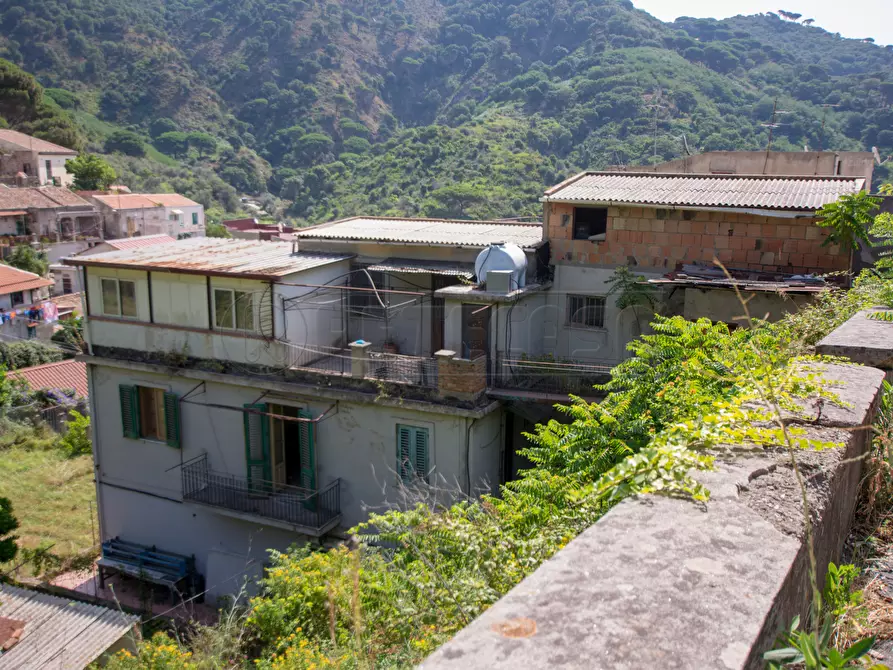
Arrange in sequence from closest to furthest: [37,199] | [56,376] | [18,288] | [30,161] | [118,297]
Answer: [118,297] → [56,376] → [18,288] → [37,199] → [30,161]

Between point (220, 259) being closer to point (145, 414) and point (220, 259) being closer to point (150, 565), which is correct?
point (145, 414)

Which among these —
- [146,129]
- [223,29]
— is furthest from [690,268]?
[223,29]

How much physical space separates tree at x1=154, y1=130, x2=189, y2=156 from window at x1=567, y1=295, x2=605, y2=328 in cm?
8542

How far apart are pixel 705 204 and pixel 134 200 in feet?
164

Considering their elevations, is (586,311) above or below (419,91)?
below

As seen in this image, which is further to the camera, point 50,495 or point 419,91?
point 419,91

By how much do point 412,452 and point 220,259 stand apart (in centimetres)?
627

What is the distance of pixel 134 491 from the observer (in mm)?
18266

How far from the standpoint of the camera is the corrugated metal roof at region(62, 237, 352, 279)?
15.7m

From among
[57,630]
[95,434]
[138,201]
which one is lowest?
[57,630]

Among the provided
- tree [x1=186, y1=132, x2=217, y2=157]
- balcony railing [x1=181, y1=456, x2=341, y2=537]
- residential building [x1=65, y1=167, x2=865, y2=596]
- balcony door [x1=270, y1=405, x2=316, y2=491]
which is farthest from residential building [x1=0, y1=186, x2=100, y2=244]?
tree [x1=186, y1=132, x2=217, y2=157]

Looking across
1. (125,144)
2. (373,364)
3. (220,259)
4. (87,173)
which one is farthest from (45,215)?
(373,364)

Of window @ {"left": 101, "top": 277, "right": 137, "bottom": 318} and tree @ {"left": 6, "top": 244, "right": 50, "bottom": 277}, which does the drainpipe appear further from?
tree @ {"left": 6, "top": 244, "right": 50, "bottom": 277}

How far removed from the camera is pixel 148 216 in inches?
2163
